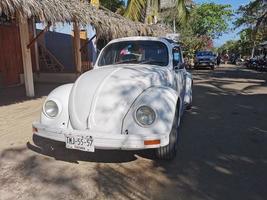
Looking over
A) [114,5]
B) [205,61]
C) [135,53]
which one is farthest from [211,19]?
[135,53]

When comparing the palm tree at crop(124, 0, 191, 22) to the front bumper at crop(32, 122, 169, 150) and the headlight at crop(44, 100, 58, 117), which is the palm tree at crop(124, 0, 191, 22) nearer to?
the headlight at crop(44, 100, 58, 117)

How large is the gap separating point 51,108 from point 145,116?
57.2 inches

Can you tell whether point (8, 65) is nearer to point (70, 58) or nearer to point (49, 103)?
point (70, 58)

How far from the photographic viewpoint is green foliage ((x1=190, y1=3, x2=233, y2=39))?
163ft

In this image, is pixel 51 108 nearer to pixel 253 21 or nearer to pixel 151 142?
pixel 151 142

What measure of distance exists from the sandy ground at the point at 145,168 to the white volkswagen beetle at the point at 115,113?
42 centimetres

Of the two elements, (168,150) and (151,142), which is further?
(168,150)

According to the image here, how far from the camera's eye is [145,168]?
5.09 metres

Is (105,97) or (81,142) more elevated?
(105,97)

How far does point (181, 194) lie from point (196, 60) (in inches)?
1132

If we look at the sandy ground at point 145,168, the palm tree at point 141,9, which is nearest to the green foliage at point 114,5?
the palm tree at point 141,9

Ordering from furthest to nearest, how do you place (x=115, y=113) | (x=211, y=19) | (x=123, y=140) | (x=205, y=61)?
(x=211, y=19), (x=205, y=61), (x=115, y=113), (x=123, y=140)

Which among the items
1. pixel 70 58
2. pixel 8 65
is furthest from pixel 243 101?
pixel 70 58

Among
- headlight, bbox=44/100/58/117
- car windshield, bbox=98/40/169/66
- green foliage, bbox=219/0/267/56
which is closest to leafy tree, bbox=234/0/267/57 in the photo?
green foliage, bbox=219/0/267/56
